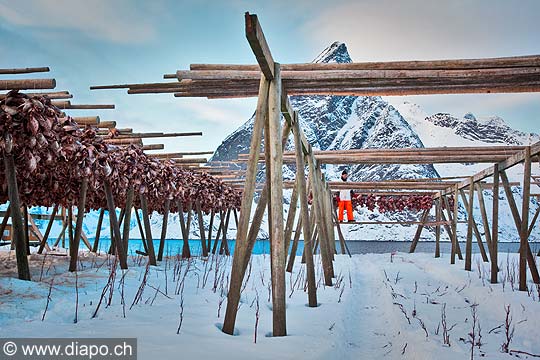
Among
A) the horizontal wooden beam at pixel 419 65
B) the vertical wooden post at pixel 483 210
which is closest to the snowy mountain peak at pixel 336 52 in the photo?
the vertical wooden post at pixel 483 210

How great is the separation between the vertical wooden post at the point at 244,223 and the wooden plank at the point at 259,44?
0.18 metres

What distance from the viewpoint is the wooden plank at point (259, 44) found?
149 inches

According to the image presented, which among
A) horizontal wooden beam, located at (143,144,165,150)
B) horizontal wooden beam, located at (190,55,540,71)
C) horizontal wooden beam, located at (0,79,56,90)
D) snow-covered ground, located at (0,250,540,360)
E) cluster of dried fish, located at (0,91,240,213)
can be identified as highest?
horizontal wooden beam, located at (190,55,540,71)

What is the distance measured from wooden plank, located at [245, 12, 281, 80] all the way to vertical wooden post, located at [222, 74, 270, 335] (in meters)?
0.18

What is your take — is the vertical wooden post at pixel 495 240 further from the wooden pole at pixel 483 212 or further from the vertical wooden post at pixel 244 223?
the vertical wooden post at pixel 244 223

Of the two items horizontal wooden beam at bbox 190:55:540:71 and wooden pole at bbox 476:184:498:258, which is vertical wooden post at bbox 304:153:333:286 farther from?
wooden pole at bbox 476:184:498:258

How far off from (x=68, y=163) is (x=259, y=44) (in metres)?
4.68

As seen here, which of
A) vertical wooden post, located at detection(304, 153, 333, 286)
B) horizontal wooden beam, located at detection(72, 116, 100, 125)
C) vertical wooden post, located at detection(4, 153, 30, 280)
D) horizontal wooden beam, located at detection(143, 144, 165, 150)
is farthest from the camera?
horizontal wooden beam, located at detection(143, 144, 165, 150)

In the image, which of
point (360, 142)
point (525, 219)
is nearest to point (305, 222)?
point (525, 219)

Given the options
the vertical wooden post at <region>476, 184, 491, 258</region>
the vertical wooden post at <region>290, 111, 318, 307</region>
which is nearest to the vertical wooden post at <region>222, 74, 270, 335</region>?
the vertical wooden post at <region>290, 111, 318, 307</region>

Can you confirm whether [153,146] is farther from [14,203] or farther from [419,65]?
→ [419,65]

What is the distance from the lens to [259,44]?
4031 millimetres

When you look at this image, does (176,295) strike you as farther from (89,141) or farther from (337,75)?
(337,75)

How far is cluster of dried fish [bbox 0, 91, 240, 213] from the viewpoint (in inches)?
201
